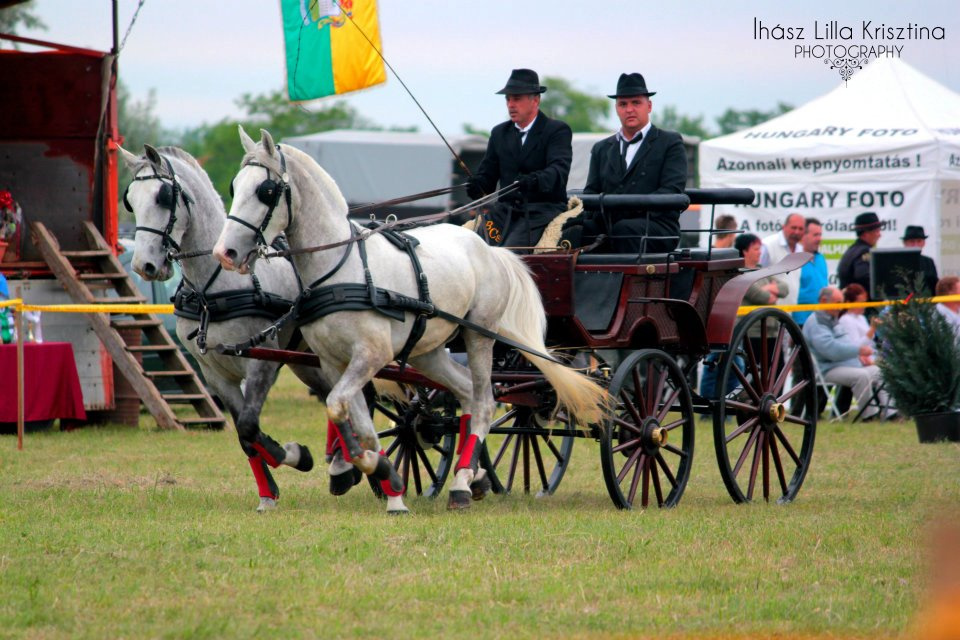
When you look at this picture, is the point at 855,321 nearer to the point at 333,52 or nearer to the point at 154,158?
the point at 333,52

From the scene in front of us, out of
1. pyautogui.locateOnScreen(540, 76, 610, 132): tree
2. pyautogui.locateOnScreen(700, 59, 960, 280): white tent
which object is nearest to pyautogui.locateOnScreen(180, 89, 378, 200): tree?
pyautogui.locateOnScreen(540, 76, 610, 132): tree

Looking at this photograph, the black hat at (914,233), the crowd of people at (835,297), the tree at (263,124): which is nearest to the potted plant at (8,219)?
the crowd of people at (835,297)

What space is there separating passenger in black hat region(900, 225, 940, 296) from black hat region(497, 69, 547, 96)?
24.3 ft

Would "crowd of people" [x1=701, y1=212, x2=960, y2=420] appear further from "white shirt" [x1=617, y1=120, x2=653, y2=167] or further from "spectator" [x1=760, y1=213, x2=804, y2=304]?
"white shirt" [x1=617, y1=120, x2=653, y2=167]

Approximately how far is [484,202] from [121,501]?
2.72m

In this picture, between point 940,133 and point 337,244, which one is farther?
point 940,133

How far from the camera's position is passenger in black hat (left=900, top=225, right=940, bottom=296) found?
1441 centimetres

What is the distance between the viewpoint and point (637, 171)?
27.7 ft

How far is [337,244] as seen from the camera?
22.7 ft

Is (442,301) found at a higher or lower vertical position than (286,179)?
lower

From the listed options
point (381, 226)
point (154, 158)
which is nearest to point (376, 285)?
point (381, 226)

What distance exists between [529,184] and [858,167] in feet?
29.5

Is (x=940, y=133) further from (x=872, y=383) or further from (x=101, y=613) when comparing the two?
(x=101, y=613)

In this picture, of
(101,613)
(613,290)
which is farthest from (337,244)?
(101,613)
